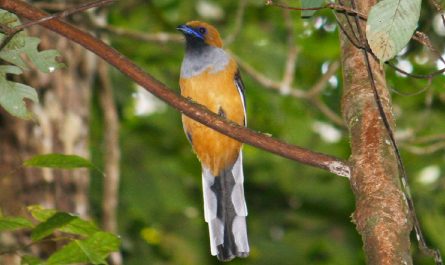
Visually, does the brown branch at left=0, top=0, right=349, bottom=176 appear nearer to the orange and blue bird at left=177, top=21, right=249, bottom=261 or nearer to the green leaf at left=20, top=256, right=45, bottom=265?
the green leaf at left=20, top=256, right=45, bottom=265

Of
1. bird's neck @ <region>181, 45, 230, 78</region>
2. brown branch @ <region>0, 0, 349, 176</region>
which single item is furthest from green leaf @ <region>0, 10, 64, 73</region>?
bird's neck @ <region>181, 45, 230, 78</region>

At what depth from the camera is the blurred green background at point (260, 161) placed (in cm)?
712

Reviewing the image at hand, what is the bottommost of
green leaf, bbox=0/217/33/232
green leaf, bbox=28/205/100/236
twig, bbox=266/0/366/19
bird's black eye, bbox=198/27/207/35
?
green leaf, bbox=0/217/33/232

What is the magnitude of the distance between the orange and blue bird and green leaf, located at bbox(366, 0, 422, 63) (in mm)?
2013

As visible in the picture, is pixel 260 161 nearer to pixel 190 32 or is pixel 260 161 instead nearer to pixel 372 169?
pixel 190 32

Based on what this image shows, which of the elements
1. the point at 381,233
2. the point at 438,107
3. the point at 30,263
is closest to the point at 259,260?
the point at 438,107

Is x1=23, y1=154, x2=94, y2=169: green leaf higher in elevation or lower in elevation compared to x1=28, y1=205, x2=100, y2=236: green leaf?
higher

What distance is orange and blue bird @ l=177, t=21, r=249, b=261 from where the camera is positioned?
4.62 meters

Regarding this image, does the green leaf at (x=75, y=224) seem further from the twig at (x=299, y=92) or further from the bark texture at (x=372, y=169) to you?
the twig at (x=299, y=92)

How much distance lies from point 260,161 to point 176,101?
514 cm

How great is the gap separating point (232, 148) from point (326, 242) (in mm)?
3007

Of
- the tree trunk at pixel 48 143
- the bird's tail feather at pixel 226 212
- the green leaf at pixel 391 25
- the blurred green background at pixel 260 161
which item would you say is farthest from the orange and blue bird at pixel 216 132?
the green leaf at pixel 391 25

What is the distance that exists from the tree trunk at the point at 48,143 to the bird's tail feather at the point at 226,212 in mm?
857

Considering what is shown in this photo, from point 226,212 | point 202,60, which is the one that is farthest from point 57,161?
point 202,60
